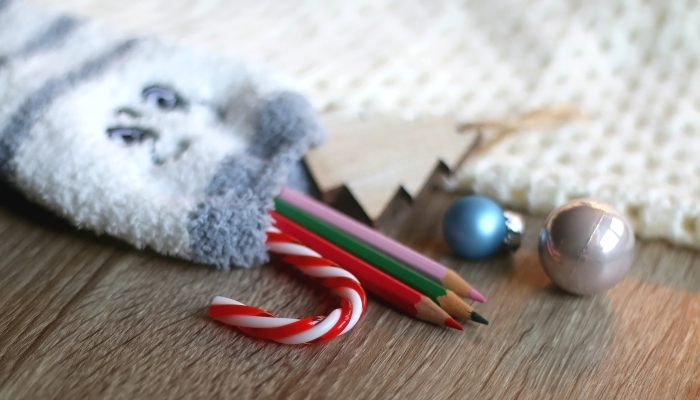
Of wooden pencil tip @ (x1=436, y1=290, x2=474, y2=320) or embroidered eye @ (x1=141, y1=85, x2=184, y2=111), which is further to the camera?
embroidered eye @ (x1=141, y1=85, x2=184, y2=111)

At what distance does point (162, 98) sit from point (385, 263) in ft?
0.73

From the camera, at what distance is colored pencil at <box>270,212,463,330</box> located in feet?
1.14

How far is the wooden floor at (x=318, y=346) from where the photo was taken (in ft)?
1.06

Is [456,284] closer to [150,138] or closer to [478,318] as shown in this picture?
[478,318]

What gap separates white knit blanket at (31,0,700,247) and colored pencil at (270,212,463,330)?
0.12 metres

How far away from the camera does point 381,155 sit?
0.46 meters

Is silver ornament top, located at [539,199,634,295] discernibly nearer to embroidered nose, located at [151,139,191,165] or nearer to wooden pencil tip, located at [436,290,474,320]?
wooden pencil tip, located at [436,290,474,320]

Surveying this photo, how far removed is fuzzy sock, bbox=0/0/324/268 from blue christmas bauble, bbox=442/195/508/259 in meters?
0.12

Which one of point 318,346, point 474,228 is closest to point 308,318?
point 318,346

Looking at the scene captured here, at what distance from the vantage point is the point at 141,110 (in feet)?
1.46

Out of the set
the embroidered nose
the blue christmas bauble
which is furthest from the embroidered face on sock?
the blue christmas bauble

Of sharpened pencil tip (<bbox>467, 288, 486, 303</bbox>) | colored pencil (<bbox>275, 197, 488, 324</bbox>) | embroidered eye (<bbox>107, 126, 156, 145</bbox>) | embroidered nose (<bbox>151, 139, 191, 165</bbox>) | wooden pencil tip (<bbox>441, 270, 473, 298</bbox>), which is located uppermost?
embroidered eye (<bbox>107, 126, 156, 145</bbox>)

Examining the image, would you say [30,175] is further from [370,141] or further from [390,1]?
[390,1]

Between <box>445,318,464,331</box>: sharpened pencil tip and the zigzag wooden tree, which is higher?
the zigzag wooden tree
